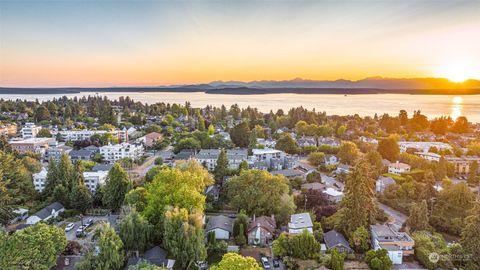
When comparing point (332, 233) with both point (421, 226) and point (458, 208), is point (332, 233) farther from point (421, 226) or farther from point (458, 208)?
point (458, 208)

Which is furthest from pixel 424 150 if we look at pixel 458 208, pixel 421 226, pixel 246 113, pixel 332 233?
pixel 246 113

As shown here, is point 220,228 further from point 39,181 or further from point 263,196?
point 39,181

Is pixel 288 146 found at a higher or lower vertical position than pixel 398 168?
higher

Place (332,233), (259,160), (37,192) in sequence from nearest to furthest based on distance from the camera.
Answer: (332,233) → (37,192) → (259,160)

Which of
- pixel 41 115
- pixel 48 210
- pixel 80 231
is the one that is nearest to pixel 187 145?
pixel 48 210

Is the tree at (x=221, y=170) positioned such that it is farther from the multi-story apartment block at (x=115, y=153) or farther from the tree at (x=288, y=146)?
the tree at (x=288, y=146)

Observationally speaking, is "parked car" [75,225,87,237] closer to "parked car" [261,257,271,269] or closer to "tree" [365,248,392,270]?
"parked car" [261,257,271,269]
